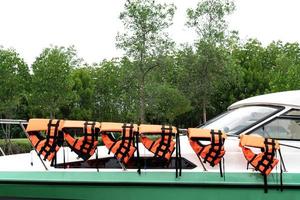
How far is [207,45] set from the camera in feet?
98.6

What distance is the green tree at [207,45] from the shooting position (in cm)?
3031

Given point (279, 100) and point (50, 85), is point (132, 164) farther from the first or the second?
point (50, 85)

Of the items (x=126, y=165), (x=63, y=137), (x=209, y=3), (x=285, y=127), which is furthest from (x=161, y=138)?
(x=209, y=3)

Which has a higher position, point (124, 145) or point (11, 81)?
point (11, 81)

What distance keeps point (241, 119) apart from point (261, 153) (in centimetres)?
106

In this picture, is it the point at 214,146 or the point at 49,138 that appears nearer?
the point at 214,146

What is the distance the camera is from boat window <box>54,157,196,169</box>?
6.39m

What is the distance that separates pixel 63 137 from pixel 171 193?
58.5 inches

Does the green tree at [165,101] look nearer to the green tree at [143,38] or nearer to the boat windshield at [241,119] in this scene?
the green tree at [143,38]

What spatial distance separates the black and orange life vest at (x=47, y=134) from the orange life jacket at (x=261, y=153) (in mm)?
2201

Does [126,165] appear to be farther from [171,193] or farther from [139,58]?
[139,58]

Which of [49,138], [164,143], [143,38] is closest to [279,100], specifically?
[164,143]

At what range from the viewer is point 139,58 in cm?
2970

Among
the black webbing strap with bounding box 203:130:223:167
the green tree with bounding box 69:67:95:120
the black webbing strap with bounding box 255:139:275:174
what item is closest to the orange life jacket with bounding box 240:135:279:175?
the black webbing strap with bounding box 255:139:275:174
